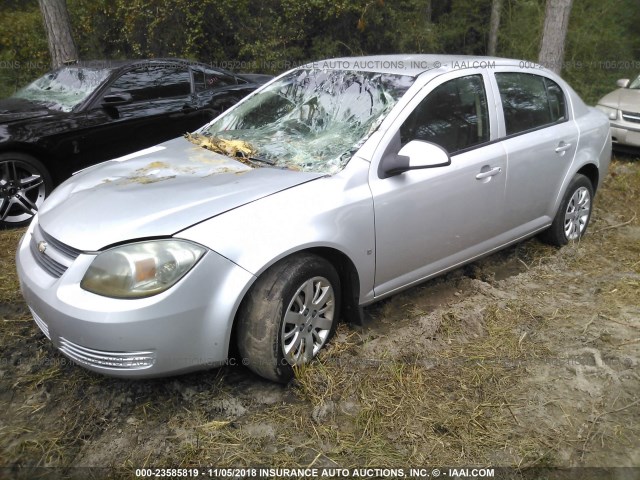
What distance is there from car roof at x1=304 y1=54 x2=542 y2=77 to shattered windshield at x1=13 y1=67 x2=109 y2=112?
267cm

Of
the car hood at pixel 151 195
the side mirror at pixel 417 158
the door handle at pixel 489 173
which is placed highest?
the side mirror at pixel 417 158

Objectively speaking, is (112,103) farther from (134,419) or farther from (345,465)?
(345,465)

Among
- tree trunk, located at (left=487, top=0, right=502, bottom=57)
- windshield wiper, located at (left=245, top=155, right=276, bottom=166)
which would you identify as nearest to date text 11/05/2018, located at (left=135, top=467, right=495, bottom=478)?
windshield wiper, located at (left=245, top=155, right=276, bottom=166)

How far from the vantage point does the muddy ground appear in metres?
2.47

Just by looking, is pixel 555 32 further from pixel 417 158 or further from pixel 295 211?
pixel 295 211

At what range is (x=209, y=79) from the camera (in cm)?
645

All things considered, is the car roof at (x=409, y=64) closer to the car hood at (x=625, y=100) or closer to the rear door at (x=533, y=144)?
the rear door at (x=533, y=144)

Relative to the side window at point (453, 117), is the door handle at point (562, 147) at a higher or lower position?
lower

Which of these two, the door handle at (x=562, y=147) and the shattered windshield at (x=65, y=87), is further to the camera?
the shattered windshield at (x=65, y=87)

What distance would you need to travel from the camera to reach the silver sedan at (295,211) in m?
2.46

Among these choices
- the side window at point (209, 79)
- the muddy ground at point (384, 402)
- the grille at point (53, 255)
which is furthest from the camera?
the side window at point (209, 79)

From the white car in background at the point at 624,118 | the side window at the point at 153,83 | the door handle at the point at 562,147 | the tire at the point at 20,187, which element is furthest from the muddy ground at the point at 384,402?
the white car in background at the point at 624,118

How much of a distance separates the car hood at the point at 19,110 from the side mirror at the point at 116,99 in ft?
1.68

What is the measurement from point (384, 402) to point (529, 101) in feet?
8.25
